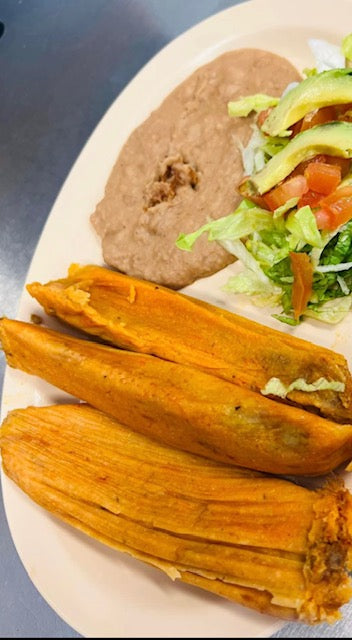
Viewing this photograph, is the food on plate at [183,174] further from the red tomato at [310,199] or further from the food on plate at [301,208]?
the red tomato at [310,199]

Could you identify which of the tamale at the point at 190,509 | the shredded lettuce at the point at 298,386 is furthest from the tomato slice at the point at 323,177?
the tamale at the point at 190,509

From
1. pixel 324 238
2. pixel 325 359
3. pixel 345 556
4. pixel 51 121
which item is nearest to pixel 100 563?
pixel 345 556

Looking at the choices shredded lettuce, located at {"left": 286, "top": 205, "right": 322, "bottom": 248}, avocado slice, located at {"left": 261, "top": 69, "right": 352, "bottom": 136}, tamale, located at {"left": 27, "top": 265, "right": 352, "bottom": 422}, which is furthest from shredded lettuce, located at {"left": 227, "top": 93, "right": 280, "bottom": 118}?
tamale, located at {"left": 27, "top": 265, "right": 352, "bottom": 422}

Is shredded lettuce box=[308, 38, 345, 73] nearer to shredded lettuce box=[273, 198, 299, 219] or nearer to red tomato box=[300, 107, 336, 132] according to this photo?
red tomato box=[300, 107, 336, 132]

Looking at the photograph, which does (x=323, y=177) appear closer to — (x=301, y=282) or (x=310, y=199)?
(x=310, y=199)

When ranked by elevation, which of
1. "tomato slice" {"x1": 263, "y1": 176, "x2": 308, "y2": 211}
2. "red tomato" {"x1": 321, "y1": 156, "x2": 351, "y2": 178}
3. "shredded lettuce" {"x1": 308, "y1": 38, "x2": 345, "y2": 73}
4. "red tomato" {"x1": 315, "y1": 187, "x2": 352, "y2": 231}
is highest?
"shredded lettuce" {"x1": 308, "y1": 38, "x2": 345, "y2": 73}

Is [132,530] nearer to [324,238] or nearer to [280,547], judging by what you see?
[280,547]
